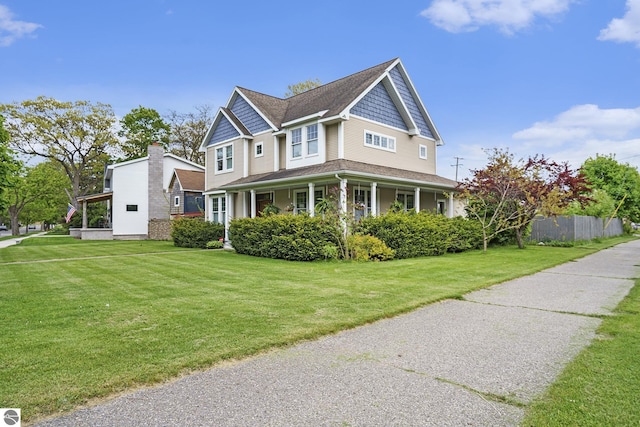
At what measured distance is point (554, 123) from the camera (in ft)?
82.6

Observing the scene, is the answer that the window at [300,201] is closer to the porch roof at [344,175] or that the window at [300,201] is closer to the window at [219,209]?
the porch roof at [344,175]

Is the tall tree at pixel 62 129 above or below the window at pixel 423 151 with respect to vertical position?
above

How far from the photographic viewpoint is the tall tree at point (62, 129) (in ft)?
113

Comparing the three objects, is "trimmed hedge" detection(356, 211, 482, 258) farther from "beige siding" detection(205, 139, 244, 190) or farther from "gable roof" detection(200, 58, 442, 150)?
"beige siding" detection(205, 139, 244, 190)

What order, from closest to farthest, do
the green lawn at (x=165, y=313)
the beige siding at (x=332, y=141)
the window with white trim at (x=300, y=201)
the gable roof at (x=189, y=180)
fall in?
the green lawn at (x=165, y=313) → the beige siding at (x=332, y=141) → the window with white trim at (x=300, y=201) → the gable roof at (x=189, y=180)

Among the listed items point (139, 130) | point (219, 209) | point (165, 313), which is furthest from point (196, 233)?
point (139, 130)

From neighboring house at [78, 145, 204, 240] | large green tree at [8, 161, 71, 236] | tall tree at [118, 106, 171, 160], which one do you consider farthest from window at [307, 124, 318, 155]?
large green tree at [8, 161, 71, 236]

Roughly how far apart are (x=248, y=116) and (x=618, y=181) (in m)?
35.9

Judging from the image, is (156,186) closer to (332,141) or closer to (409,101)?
(332,141)

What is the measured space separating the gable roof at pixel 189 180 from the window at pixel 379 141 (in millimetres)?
14449

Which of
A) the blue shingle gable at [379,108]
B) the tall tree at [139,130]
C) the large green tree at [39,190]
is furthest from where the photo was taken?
the tall tree at [139,130]

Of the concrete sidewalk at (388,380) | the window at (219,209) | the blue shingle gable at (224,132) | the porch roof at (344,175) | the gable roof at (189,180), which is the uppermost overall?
the blue shingle gable at (224,132)

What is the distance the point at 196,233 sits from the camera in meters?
19.9

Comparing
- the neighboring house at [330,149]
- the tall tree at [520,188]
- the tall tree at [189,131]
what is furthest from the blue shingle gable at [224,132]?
the tall tree at [189,131]
